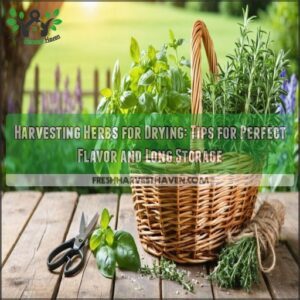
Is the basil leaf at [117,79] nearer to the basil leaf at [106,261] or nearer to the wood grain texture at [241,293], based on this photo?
the basil leaf at [106,261]

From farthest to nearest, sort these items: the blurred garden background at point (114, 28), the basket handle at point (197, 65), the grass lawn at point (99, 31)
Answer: the grass lawn at point (99, 31)
the blurred garden background at point (114, 28)
the basket handle at point (197, 65)

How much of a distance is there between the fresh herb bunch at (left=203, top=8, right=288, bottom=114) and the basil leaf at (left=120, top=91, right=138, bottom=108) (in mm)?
125

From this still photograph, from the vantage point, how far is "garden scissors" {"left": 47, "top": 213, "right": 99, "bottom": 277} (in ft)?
3.84

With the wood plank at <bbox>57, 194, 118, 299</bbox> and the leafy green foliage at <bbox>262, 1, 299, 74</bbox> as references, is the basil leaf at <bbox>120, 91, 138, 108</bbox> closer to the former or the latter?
the wood plank at <bbox>57, 194, 118, 299</bbox>

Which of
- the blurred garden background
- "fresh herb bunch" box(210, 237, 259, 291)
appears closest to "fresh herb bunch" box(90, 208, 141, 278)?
"fresh herb bunch" box(210, 237, 259, 291)

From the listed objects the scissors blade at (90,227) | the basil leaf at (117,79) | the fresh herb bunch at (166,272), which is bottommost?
the fresh herb bunch at (166,272)

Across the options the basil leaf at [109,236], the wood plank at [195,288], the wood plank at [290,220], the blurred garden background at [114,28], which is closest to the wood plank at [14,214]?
the basil leaf at [109,236]

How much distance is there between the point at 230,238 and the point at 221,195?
0.28ft

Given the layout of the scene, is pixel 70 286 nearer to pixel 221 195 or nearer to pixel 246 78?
pixel 221 195

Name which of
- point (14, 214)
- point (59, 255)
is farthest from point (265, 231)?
point (14, 214)

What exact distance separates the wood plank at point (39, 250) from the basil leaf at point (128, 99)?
333 millimetres

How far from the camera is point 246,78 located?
113 centimetres

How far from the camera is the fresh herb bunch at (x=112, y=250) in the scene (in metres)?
1.14

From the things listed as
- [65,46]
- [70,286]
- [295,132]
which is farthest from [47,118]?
[65,46]
